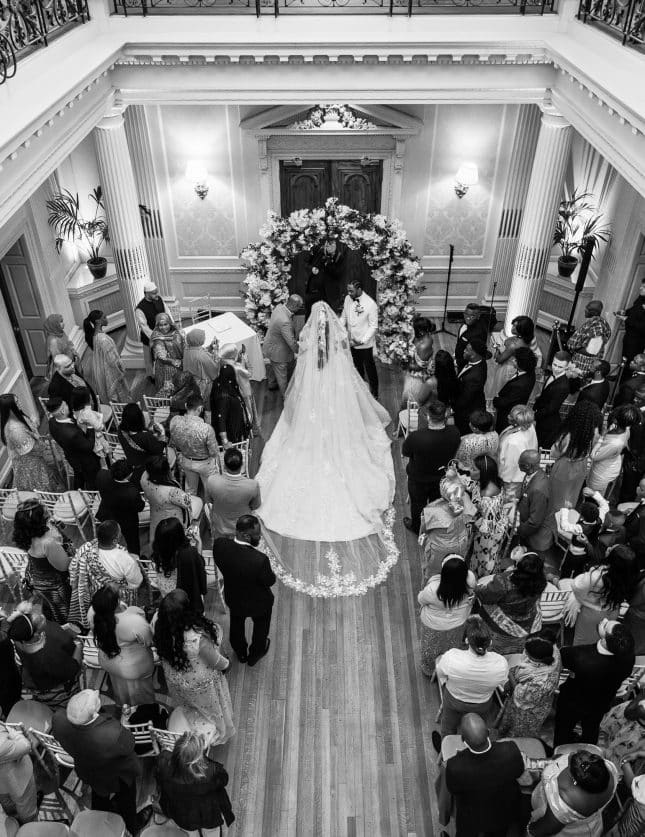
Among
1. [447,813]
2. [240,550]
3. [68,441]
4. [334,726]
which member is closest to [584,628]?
[447,813]

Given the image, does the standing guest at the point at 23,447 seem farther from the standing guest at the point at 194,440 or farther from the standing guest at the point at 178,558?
the standing guest at the point at 178,558

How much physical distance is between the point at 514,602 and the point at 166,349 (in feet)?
14.8

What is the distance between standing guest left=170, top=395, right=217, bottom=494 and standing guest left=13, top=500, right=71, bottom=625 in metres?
1.33

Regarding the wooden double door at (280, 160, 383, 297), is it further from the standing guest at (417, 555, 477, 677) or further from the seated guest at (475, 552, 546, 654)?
the seated guest at (475, 552, 546, 654)

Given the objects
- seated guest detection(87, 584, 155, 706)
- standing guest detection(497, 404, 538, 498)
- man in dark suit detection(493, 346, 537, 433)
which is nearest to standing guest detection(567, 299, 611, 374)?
man in dark suit detection(493, 346, 537, 433)

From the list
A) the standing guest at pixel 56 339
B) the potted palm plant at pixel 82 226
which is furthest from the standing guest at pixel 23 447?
the potted palm plant at pixel 82 226

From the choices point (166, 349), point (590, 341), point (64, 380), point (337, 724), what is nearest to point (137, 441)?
point (64, 380)

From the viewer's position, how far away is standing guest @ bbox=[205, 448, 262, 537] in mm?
5180

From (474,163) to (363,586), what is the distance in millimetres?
6136

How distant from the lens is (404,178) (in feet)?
31.3

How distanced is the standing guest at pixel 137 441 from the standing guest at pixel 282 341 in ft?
8.02

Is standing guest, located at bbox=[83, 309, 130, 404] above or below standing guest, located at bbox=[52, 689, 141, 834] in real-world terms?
below

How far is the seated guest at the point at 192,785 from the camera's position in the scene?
135 inches

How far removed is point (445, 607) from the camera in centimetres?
471
